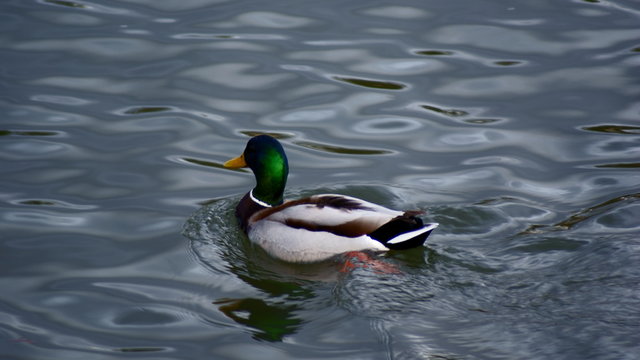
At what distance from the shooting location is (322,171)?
8602 mm

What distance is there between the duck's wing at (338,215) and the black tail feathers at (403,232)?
50mm

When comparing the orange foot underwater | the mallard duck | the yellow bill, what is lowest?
the orange foot underwater

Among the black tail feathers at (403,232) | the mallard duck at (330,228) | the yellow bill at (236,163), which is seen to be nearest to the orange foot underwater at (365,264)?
the mallard duck at (330,228)

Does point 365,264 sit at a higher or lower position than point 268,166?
lower

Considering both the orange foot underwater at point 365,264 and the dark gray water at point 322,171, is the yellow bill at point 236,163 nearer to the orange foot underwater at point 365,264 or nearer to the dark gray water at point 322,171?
the dark gray water at point 322,171

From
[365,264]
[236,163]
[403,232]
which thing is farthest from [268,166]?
[403,232]

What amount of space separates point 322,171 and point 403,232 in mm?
1799

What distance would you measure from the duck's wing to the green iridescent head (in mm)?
542

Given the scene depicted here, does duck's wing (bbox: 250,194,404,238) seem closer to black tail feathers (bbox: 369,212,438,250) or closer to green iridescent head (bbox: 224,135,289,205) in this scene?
black tail feathers (bbox: 369,212,438,250)

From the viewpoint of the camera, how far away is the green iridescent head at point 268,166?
7770 mm

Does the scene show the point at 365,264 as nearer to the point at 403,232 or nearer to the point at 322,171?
the point at 403,232

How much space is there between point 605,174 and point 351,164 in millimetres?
2374

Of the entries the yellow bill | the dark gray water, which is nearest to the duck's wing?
the dark gray water

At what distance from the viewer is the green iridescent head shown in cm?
777
